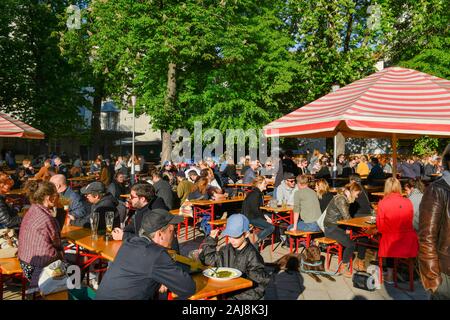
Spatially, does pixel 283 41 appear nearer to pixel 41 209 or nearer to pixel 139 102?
pixel 139 102

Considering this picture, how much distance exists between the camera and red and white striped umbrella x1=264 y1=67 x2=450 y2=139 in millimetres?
4750

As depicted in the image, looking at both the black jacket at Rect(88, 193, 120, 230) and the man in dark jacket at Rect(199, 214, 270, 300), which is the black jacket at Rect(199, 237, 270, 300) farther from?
the black jacket at Rect(88, 193, 120, 230)

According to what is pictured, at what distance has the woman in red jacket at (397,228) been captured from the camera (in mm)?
6145

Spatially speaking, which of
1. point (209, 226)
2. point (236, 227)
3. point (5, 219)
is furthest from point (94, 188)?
point (209, 226)

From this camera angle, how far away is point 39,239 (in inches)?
176

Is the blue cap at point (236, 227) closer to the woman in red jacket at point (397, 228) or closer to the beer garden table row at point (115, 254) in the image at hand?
the beer garden table row at point (115, 254)

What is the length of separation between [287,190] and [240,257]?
18.2 ft

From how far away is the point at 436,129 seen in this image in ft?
15.5

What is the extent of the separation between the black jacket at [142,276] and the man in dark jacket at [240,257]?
1.18m

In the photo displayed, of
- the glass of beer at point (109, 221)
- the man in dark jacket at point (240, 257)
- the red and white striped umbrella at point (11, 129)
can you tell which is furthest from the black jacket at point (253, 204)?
the red and white striped umbrella at point (11, 129)

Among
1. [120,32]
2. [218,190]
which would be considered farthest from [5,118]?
[120,32]

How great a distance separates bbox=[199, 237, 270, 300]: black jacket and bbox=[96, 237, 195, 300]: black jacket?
109 centimetres

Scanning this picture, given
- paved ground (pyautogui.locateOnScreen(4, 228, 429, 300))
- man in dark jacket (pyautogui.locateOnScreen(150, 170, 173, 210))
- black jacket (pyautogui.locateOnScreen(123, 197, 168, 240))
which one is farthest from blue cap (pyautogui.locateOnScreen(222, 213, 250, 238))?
man in dark jacket (pyautogui.locateOnScreen(150, 170, 173, 210))
